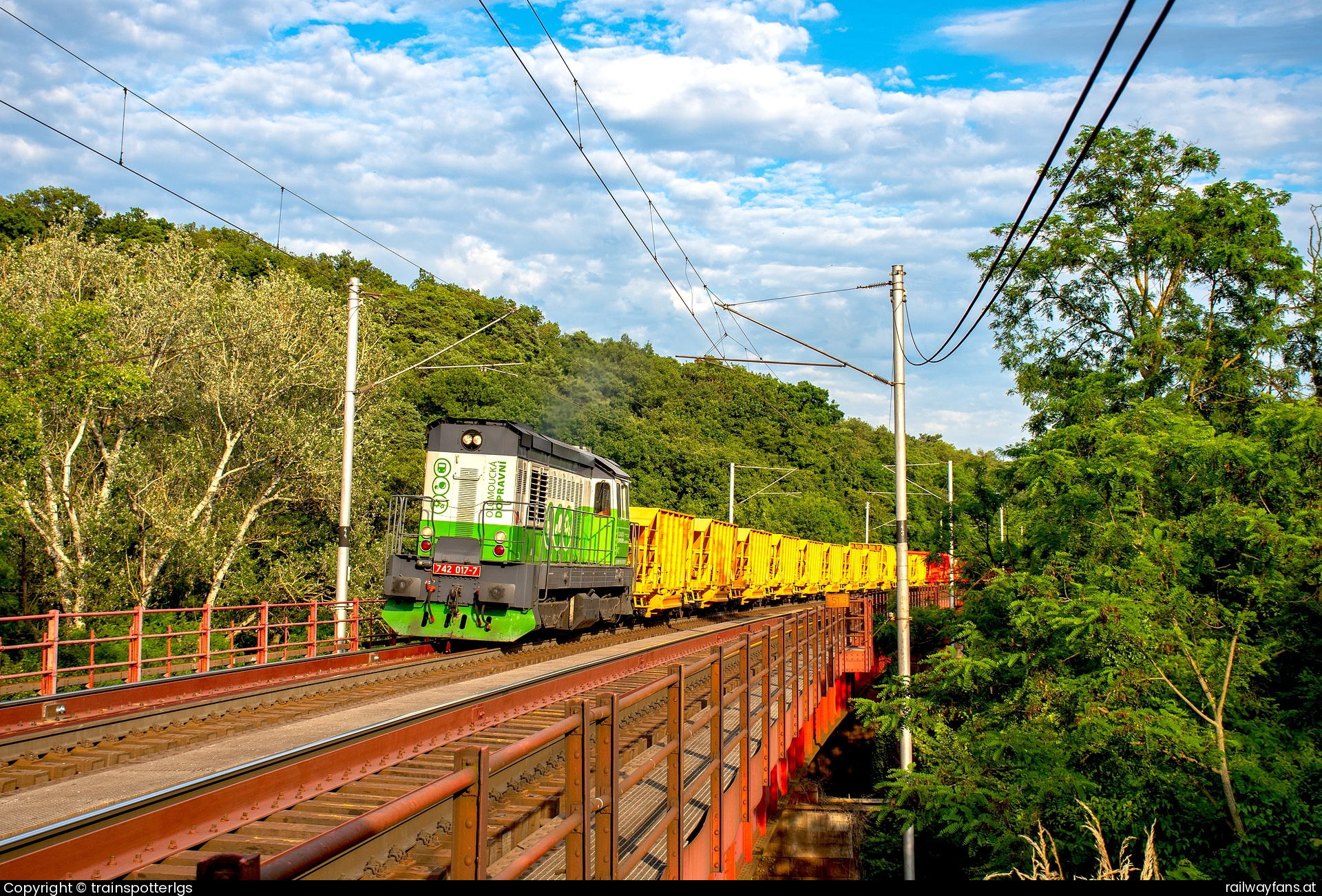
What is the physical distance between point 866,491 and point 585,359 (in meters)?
25.1

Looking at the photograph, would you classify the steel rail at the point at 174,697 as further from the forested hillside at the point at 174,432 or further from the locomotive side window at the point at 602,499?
the forested hillside at the point at 174,432

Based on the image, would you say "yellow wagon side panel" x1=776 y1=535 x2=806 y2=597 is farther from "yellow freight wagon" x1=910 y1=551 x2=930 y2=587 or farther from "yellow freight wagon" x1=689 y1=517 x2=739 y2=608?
"yellow freight wagon" x1=910 y1=551 x2=930 y2=587

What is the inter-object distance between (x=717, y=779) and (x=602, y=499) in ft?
45.5

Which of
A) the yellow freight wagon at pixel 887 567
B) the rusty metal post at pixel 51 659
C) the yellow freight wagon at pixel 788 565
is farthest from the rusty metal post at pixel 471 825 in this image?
the yellow freight wagon at pixel 887 567

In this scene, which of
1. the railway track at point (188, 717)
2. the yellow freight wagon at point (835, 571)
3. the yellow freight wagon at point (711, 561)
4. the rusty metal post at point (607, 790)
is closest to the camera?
the rusty metal post at point (607, 790)

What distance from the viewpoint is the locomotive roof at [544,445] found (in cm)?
1627

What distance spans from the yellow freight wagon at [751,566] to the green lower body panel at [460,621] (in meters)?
13.5

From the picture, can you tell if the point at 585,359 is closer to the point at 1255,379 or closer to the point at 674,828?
the point at 1255,379

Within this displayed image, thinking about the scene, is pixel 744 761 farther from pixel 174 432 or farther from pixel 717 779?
pixel 174 432

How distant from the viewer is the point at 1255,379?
2233 cm

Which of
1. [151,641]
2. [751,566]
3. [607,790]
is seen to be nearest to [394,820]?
[607,790]

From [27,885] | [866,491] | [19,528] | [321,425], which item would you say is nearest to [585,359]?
[866,491]

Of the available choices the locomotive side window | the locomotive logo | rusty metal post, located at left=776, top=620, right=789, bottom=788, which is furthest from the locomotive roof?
rusty metal post, located at left=776, top=620, right=789, bottom=788

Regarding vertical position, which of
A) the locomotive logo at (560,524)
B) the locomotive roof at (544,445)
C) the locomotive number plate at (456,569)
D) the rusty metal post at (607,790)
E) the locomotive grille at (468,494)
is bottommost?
the rusty metal post at (607,790)
